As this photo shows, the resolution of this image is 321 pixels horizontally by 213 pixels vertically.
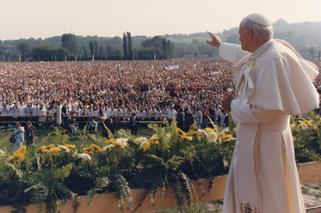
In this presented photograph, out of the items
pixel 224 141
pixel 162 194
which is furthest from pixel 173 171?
pixel 224 141

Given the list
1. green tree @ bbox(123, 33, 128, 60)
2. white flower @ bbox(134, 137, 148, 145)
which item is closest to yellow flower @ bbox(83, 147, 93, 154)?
white flower @ bbox(134, 137, 148, 145)

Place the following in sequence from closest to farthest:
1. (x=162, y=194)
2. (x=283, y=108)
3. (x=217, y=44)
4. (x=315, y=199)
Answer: (x=283, y=108), (x=217, y=44), (x=162, y=194), (x=315, y=199)

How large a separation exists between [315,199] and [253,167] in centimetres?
295

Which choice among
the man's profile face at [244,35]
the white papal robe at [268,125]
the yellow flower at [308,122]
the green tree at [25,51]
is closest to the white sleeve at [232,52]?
the white papal robe at [268,125]

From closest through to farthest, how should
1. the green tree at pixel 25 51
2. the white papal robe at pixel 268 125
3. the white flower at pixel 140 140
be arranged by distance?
1. the white papal robe at pixel 268 125
2. the white flower at pixel 140 140
3. the green tree at pixel 25 51

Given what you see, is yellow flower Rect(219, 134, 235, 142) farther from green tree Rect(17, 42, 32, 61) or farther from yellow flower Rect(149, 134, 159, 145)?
green tree Rect(17, 42, 32, 61)

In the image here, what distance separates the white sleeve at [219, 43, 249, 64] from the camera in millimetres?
5250

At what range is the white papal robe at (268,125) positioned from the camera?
418 cm

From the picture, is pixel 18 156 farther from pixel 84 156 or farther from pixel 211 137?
pixel 211 137

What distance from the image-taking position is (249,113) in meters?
4.23

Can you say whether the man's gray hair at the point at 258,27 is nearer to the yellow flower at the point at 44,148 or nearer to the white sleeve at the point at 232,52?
the white sleeve at the point at 232,52

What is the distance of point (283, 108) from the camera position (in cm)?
417

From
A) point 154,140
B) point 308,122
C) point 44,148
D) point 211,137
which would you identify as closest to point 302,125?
point 308,122

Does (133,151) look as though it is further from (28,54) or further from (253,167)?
(28,54)
